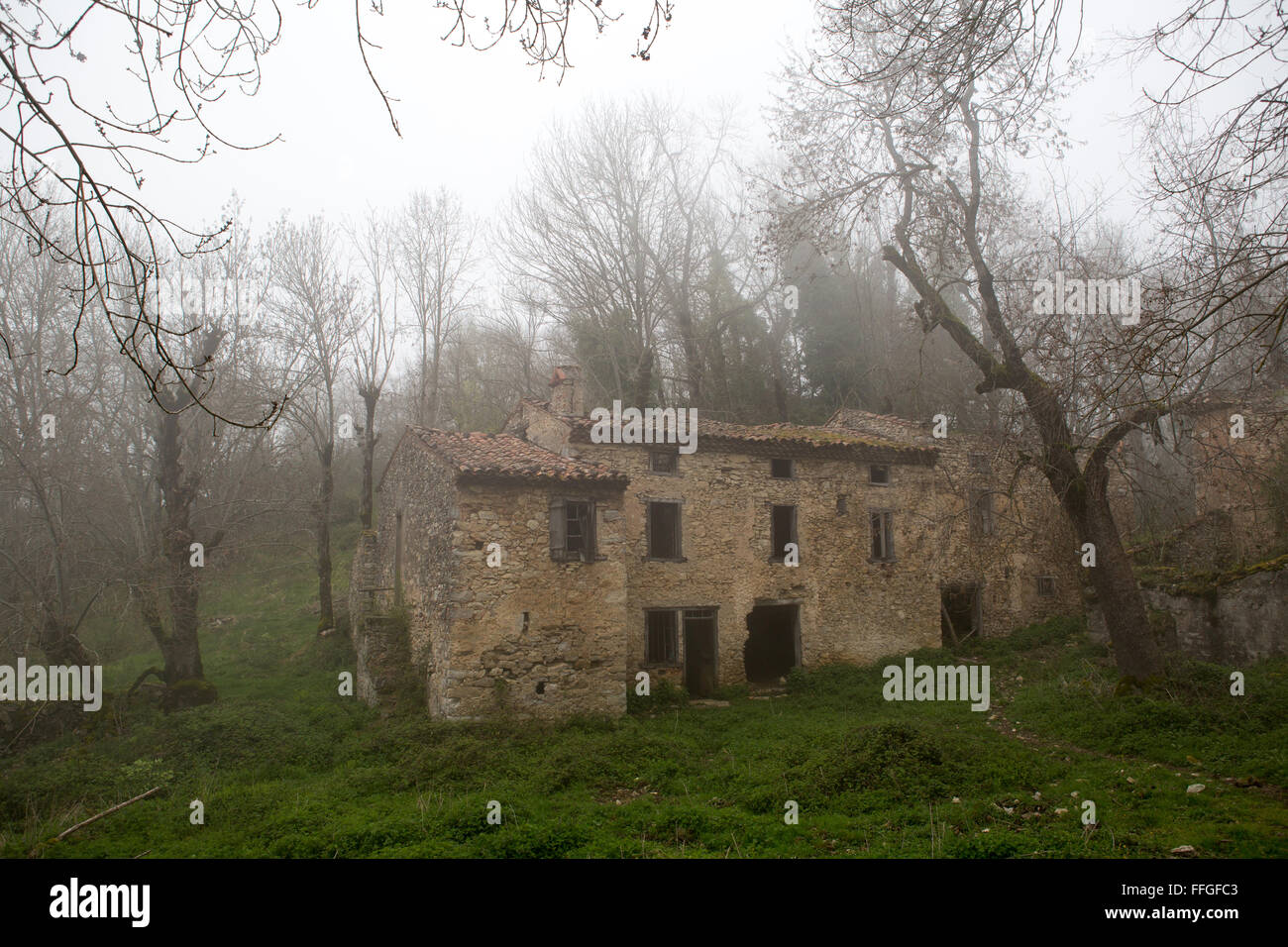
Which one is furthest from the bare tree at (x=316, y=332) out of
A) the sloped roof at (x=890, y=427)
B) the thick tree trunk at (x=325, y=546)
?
the sloped roof at (x=890, y=427)

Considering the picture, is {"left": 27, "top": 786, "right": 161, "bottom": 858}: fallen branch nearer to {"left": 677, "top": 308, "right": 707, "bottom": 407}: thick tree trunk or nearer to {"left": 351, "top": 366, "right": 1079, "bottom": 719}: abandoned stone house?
{"left": 351, "top": 366, "right": 1079, "bottom": 719}: abandoned stone house

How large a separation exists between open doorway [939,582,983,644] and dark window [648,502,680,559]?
758 centimetres

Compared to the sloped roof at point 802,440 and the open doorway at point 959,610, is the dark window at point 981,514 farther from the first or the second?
the sloped roof at point 802,440

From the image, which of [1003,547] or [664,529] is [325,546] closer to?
[664,529]

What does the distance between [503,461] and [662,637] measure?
17.8ft

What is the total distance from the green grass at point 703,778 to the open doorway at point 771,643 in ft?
9.17

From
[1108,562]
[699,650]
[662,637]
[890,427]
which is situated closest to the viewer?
[1108,562]

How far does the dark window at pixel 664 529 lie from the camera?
1725cm

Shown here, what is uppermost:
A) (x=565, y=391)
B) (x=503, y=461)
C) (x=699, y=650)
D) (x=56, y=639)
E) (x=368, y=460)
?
(x=565, y=391)

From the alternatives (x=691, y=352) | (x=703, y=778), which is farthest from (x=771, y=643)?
(x=691, y=352)

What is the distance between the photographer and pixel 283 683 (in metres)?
18.2

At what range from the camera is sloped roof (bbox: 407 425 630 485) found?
13.8m

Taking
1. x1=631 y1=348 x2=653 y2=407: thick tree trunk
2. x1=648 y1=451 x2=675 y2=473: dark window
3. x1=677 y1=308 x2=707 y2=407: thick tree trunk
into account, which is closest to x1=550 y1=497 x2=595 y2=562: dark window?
x1=648 y1=451 x2=675 y2=473: dark window

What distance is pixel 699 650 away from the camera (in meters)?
17.4
